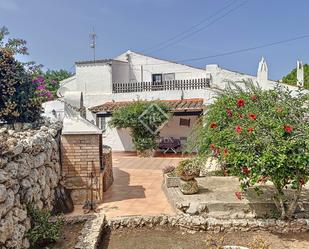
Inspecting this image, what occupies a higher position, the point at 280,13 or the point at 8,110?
the point at 280,13

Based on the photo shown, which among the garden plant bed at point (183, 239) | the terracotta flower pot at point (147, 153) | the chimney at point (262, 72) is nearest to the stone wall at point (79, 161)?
the garden plant bed at point (183, 239)

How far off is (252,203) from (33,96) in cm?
686

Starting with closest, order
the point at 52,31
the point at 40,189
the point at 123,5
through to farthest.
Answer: the point at 40,189
the point at 52,31
the point at 123,5

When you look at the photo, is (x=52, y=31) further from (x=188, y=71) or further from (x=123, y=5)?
(x=188, y=71)

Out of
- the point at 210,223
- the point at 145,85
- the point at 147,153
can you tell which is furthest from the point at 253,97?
the point at 145,85

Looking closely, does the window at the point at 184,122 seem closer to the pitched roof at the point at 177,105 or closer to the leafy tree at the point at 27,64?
the pitched roof at the point at 177,105

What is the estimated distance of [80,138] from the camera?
898 cm

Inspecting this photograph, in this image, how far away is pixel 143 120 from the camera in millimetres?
18672

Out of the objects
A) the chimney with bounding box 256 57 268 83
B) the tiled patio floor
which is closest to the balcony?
the chimney with bounding box 256 57 268 83

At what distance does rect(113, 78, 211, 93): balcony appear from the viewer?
2092 centimetres

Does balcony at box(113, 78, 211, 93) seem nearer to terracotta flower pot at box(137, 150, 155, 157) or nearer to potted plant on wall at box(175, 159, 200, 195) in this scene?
terracotta flower pot at box(137, 150, 155, 157)

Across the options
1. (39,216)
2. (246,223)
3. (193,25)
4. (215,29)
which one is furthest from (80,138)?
(193,25)

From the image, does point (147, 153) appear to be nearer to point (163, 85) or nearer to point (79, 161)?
point (163, 85)

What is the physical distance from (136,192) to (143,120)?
28.6 ft
